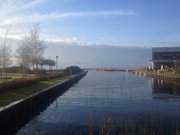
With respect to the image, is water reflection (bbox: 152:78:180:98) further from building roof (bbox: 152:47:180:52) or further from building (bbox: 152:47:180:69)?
building roof (bbox: 152:47:180:52)

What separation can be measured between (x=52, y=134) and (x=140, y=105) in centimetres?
1107

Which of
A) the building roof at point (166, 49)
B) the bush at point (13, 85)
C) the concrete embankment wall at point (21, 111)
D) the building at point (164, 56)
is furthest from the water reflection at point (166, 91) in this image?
the building roof at point (166, 49)

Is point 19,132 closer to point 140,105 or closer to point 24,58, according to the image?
point 140,105

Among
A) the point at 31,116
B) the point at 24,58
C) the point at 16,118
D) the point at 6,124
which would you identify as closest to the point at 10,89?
the point at 31,116

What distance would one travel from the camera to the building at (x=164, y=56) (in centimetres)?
11212

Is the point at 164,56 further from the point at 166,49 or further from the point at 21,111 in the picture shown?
the point at 21,111

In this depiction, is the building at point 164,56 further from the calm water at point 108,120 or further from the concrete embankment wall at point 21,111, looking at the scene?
the calm water at point 108,120

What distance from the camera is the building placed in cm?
11212

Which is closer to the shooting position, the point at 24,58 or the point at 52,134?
the point at 52,134

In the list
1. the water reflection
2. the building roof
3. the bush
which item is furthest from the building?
the bush

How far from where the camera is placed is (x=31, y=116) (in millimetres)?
22531

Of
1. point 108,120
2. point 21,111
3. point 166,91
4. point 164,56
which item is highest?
point 164,56

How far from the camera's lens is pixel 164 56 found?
11506 centimetres

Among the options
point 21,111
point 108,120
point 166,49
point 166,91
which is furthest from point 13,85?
point 166,49
